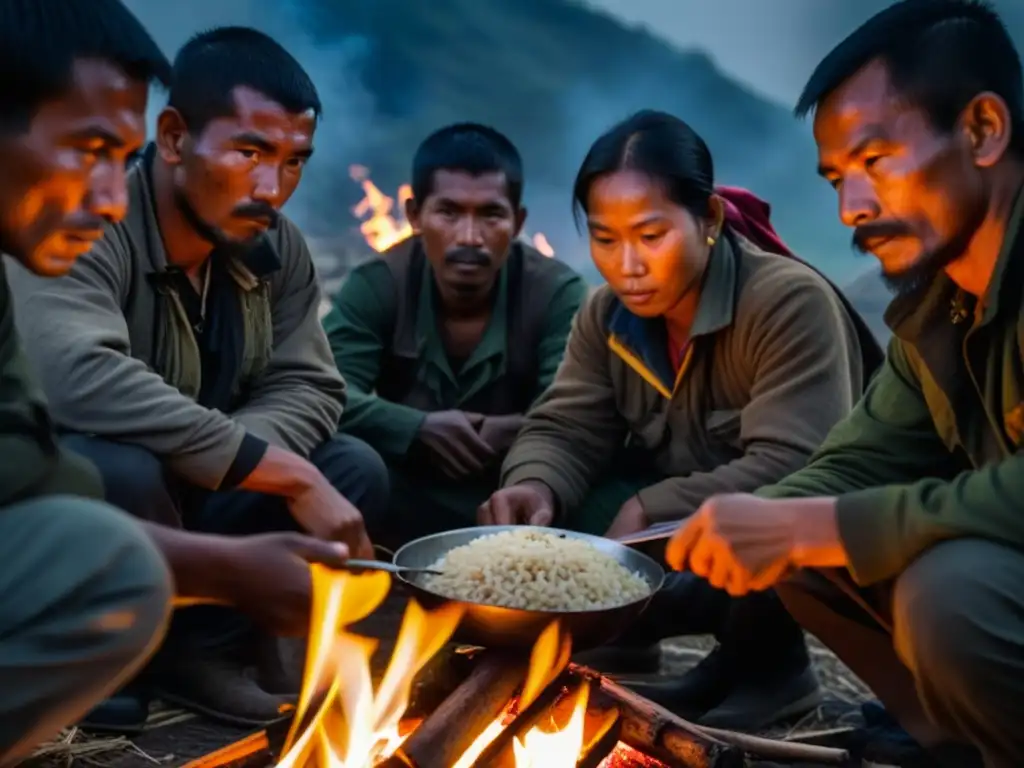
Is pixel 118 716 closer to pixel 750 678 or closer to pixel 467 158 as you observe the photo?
pixel 750 678

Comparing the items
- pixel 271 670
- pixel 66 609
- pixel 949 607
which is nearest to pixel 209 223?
pixel 271 670

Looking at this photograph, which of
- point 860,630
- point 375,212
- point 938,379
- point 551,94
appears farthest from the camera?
point 551,94

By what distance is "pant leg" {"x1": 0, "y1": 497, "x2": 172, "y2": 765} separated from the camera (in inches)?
63.3

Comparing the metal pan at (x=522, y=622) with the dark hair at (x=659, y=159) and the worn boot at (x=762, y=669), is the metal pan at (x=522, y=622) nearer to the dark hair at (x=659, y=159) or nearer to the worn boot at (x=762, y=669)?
the worn boot at (x=762, y=669)

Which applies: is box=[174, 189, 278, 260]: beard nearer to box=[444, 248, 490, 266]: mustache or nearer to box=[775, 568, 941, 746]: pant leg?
box=[444, 248, 490, 266]: mustache

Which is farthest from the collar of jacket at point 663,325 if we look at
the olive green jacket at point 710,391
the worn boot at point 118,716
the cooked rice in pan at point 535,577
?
the worn boot at point 118,716

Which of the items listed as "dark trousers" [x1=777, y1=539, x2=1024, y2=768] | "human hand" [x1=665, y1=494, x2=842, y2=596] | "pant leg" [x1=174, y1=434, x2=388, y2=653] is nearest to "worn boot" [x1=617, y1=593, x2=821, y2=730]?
"human hand" [x1=665, y1=494, x2=842, y2=596]

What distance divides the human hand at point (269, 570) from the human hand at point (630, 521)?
1.41 metres

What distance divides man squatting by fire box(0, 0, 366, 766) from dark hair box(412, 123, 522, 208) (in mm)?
2372

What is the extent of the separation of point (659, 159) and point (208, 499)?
1823 mm

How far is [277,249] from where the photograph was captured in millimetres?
3438

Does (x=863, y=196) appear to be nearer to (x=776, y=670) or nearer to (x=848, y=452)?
(x=848, y=452)

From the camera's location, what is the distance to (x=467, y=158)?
4.29m

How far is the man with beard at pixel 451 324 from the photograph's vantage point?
4.08 meters
